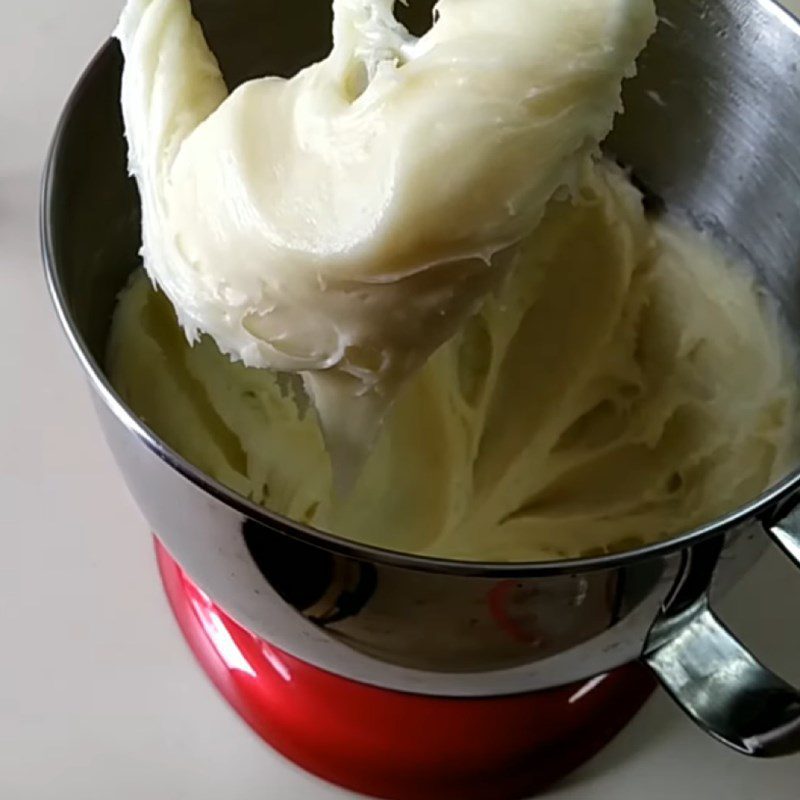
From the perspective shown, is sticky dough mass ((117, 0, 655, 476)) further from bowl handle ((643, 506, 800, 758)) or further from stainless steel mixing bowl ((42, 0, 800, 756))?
bowl handle ((643, 506, 800, 758))

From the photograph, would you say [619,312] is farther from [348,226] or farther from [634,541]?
[348,226]

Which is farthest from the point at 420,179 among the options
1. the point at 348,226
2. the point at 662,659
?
the point at 662,659

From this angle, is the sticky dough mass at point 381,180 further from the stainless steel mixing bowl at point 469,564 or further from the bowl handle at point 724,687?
the bowl handle at point 724,687

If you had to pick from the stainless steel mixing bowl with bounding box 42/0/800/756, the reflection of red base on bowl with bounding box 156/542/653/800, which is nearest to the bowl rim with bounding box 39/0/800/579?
the stainless steel mixing bowl with bounding box 42/0/800/756

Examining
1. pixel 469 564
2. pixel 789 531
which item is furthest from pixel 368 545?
pixel 789 531

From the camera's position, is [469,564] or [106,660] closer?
[469,564]

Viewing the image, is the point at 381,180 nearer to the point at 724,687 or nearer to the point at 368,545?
the point at 368,545

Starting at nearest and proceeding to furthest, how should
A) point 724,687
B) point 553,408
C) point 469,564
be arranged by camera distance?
point 469,564 → point 724,687 → point 553,408
